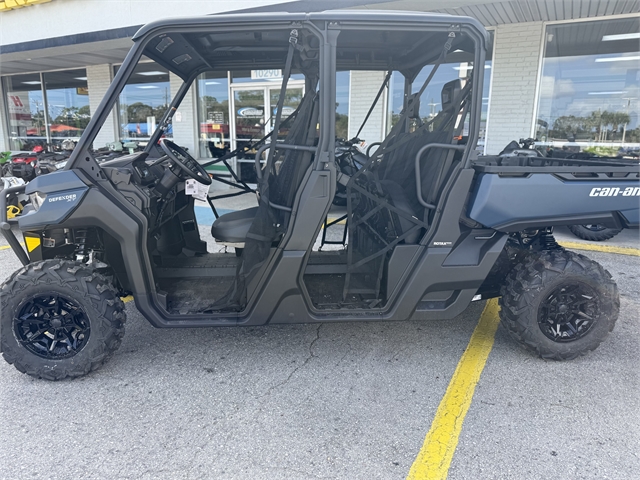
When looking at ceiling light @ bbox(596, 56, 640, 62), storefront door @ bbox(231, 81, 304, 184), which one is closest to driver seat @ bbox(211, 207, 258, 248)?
storefront door @ bbox(231, 81, 304, 184)

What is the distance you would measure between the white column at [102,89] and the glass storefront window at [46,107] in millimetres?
812

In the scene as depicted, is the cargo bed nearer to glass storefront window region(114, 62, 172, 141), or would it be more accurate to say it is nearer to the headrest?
the headrest

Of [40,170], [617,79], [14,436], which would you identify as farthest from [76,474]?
[617,79]

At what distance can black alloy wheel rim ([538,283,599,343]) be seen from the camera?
9.49 ft

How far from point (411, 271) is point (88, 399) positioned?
6.73ft

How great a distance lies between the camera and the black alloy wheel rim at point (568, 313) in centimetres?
289

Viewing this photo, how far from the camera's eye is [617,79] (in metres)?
7.76

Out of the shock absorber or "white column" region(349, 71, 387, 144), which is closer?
the shock absorber

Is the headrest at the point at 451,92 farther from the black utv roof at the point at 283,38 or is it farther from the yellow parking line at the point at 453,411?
the yellow parking line at the point at 453,411

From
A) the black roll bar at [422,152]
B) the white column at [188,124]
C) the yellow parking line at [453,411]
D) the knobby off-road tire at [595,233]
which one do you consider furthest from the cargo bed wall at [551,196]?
the white column at [188,124]

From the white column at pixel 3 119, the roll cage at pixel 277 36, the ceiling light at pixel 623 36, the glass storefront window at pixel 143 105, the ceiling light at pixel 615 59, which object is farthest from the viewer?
the white column at pixel 3 119

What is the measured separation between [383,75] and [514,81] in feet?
12.7

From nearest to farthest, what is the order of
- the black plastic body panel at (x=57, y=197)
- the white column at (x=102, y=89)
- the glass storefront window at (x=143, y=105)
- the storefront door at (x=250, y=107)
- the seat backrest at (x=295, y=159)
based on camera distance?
the black plastic body panel at (x=57, y=197) < the seat backrest at (x=295, y=159) < the storefront door at (x=250, y=107) < the glass storefront window at (x=143, y=105) < the white column at (x=102, y=89)

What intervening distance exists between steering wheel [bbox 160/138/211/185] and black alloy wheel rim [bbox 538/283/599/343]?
2487 millimetres
